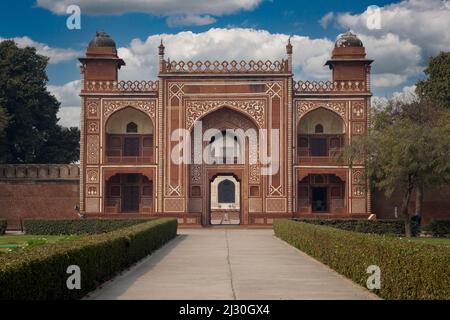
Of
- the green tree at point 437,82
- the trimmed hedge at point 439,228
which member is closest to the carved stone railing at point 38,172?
the trimmed hedge at point 439,228

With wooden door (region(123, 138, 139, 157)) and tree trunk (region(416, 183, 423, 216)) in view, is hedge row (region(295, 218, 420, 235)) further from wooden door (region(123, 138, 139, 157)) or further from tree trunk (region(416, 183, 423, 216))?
wooden door (region(123, 138, 139, 157))

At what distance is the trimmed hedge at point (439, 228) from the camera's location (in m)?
30.9

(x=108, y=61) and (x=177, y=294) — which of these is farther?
(x=108, y=61)

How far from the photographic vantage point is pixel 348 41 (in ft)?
122

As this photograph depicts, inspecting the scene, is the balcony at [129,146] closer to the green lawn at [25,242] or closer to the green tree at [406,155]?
the green tree at [406,155]

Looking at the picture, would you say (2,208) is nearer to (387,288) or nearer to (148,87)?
(148,87)

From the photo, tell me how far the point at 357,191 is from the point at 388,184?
5.71 meters

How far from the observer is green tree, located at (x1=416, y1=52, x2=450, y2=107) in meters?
42.4

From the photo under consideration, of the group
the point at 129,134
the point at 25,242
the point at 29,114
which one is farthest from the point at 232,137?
the point at 25,242

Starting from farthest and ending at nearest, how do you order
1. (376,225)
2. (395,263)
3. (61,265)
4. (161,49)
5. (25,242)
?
(161,49)
(376,225)
(25,242)
(395,263)
(61,265)

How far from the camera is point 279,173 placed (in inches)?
1390

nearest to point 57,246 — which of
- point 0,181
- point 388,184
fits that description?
point 388,184

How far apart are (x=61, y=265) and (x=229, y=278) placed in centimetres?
380

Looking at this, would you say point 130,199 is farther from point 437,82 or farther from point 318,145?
point 437,82
